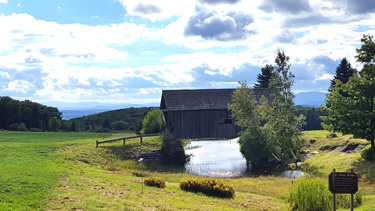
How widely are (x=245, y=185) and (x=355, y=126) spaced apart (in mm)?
16481

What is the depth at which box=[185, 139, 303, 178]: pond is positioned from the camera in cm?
3881

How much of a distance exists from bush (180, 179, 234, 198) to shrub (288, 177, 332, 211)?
478 cm

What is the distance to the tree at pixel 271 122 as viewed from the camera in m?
43.4

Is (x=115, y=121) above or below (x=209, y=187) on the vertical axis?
above

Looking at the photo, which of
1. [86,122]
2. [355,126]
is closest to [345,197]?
[355,126]

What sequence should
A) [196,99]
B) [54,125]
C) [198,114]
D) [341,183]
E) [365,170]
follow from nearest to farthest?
[341,183]
[365,170]
[198,114]
[196,99]
[54,125]

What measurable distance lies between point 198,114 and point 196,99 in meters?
2.29

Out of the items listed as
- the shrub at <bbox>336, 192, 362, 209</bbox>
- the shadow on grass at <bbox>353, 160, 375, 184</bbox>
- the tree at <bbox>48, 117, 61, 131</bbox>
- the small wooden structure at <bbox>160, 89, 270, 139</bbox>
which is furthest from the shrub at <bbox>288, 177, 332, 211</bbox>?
the tree at <bbox>48, 117, 61, 131</bbox>

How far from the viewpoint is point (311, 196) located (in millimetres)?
16953

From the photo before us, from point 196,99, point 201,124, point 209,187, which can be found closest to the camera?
point 209,187

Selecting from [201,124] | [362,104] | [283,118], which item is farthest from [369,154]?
[201,124]

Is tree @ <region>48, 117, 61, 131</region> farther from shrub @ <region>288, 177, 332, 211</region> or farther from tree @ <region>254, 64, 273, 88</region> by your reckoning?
shrub @ <region>288, 177, 332, 211</region>

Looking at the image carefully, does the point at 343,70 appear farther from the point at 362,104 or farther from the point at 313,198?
the point at 313,198

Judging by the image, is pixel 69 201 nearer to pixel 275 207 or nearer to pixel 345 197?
pixel 275 207
